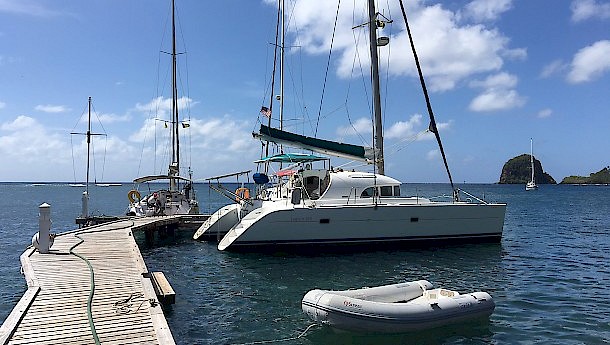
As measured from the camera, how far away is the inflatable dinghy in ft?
30.5

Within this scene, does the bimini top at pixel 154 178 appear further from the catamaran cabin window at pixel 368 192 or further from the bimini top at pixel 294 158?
the catamaran cabin window at pixel 368 192

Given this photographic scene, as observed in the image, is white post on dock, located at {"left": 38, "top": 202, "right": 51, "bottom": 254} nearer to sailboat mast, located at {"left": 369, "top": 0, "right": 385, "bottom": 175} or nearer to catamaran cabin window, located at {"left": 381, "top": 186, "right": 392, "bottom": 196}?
catamaran cabin window, located at {"left": 381, "top": 186, "right": 392, "bottom": 196}

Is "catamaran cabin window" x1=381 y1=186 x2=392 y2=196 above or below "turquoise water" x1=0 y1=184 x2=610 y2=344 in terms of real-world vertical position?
above

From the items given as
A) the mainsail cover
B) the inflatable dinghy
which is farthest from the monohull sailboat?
the inflatable dinghy

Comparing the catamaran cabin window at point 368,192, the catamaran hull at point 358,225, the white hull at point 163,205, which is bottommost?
the catamaran hull at point 358,225

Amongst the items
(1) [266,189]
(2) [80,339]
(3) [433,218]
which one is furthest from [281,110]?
(2) [80,339]

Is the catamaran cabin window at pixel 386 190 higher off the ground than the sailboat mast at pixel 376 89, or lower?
lower

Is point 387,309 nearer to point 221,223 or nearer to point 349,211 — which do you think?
point 349,211

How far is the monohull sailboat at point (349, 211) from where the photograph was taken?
60.0 feet

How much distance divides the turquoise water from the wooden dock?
1.38m

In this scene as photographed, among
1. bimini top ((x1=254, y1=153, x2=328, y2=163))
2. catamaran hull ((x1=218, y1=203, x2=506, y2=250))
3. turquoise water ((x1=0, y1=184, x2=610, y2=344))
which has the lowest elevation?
turquoise water ((x1=0, y1=184, x2=610, y2=344))

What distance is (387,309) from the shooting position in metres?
9.40

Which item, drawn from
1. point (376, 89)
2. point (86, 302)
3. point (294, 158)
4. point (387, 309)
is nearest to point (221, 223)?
point (294, 158)

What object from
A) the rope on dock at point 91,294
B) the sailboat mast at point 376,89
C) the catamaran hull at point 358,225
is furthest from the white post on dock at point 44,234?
the sailboat mast at point 376,89
